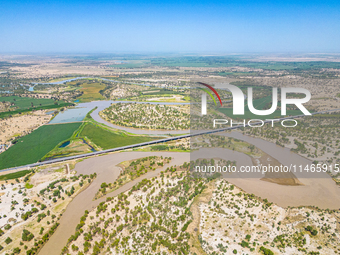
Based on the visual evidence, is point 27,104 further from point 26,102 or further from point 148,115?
point 148,115

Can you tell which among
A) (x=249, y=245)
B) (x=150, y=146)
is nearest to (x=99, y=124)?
(x=150, y=146)

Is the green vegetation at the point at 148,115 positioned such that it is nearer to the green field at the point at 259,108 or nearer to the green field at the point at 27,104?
the green field at the point at 259,108

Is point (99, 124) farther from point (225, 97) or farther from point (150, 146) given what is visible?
point (225, 97)

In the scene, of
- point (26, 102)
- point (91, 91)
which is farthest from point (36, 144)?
point (91, 91)

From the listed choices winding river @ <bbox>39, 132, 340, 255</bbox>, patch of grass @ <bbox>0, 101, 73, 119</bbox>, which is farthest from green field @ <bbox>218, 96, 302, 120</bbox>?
patch of grass @ <bbox>0, 101, 73, 119</bbox>

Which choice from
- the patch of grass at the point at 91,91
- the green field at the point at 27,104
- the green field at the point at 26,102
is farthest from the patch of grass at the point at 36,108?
the patch of grass at the point at 91,91
